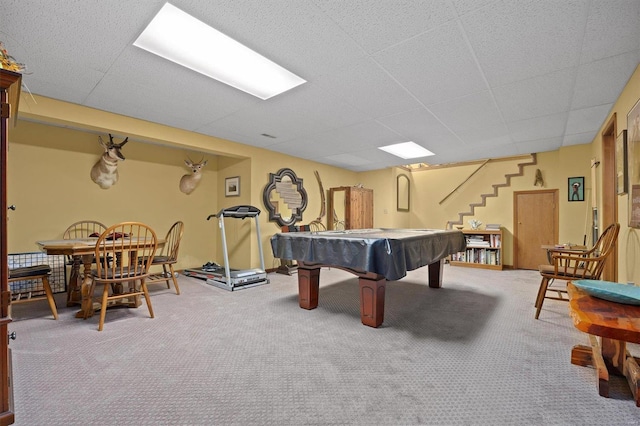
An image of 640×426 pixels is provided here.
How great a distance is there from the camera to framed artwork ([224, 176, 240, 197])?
18.0 feet

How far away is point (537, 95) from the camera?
2959 mm

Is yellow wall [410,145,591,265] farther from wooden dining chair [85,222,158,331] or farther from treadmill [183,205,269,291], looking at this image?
wooden dining chair [85,222,158,331]

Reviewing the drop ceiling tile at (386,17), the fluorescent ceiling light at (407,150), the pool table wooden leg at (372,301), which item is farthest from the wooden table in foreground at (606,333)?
the fluorescent ceiling light at (407,150)

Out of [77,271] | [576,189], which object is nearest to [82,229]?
[77,271]

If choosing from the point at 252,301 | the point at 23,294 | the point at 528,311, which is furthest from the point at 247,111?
the point at 528,311

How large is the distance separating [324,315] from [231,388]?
1409 mm

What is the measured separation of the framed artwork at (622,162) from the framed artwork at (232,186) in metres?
5.27

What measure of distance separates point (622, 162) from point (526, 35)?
1.89 metres

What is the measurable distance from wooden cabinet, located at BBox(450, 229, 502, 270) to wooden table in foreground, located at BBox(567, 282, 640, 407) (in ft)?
13.0

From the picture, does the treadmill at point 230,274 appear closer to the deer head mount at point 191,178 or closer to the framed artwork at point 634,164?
the deer head mount at point 191,178

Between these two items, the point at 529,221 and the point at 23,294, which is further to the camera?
the point at 529,221

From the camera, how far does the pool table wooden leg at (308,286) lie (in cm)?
316

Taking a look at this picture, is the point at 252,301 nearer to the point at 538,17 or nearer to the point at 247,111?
the point at 247,111

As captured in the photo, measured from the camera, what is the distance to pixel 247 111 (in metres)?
3.48
